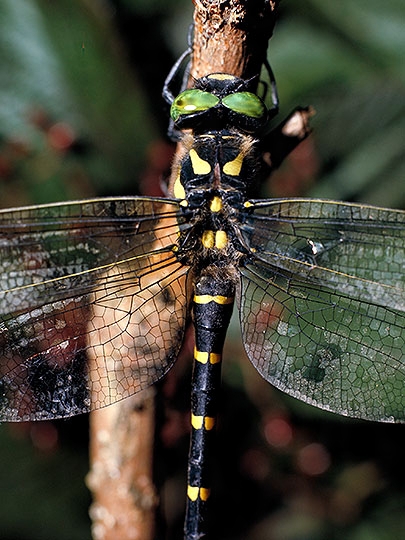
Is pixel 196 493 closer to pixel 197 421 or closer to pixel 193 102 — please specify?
pixel 197 421

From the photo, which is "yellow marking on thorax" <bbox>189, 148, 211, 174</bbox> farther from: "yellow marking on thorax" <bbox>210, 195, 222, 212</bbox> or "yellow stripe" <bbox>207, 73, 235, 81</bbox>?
"yellow stripe" <bbox>207, 73, 235, 81</bbox>

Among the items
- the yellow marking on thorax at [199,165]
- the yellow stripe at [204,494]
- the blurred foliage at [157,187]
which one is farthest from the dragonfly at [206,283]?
the blurred foliage at [157,187]

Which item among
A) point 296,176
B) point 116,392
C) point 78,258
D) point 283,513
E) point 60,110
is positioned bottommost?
point 283,513

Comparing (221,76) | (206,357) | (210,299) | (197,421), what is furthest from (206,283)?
(221,76)

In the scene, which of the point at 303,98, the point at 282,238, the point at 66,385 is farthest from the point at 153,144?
the point at 66,385

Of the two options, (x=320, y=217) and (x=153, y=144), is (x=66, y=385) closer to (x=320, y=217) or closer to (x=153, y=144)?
(x=320, y=217)

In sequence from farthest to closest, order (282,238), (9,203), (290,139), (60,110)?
(60,110) → (9,203) → (282,238) → (290,139)

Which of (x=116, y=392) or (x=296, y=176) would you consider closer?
(x=116, y=392)

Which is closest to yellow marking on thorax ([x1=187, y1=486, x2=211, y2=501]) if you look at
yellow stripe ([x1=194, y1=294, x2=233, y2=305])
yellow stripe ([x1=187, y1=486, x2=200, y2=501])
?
yellow stripe ([x1=187, y1=486, x2=200, y2=501])
